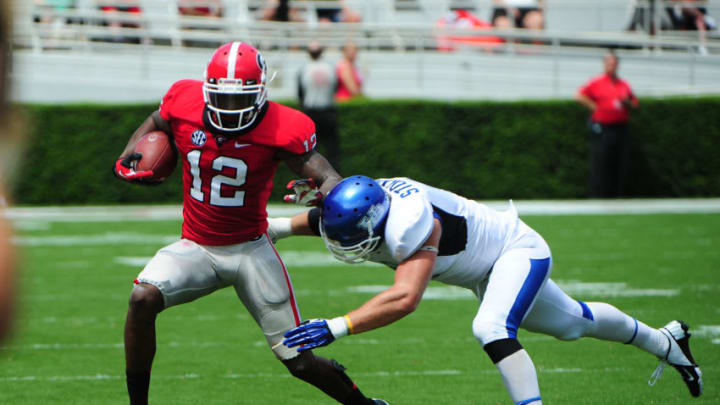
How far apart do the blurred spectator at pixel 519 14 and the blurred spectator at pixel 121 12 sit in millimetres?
5996

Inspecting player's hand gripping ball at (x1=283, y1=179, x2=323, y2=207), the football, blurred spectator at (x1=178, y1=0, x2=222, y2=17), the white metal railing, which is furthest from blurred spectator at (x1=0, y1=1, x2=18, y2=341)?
blurred spectator at (x1=178, y1=0, x2=222, y2=17)

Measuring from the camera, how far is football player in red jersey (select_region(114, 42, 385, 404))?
155 inches

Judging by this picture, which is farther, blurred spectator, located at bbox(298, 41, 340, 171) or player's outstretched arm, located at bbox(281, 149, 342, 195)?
blurred spectator, located at bbox(298, 41, 340, 171)

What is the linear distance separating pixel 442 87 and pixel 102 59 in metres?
5.35

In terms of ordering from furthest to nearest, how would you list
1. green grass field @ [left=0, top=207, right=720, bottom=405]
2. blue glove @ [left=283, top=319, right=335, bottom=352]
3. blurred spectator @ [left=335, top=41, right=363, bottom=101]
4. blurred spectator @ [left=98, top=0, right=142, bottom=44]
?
blurred spectator @ [left=98, top=0, right=142, bottom=44], blurred spectator @ [left=335, top=41, right=363, bottom=101], green grass field @ [left=0, top=207, right=720, bottom=405], blue glove @ [left=283, top=319, right=335, bottom=352]

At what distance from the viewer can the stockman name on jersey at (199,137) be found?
4074 millimetres

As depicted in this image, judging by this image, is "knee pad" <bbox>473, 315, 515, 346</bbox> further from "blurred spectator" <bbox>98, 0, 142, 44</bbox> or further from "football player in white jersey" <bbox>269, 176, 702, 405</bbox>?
"blurred spectator" <bbox>98, 0, 142, 44</bbox>

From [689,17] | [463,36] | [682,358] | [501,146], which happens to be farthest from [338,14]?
[682,358]

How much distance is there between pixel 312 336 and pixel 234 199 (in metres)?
1.04

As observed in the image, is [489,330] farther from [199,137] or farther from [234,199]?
[199,137]

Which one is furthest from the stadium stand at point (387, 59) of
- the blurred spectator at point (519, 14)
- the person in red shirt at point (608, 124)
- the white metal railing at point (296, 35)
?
the person in red shirt at point (608, 124)

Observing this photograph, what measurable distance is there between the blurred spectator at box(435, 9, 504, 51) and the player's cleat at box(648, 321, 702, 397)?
1163 cm

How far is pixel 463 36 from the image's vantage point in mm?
15914

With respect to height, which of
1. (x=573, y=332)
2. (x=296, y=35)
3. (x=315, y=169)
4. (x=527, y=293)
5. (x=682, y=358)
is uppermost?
(x=315, y=169)
